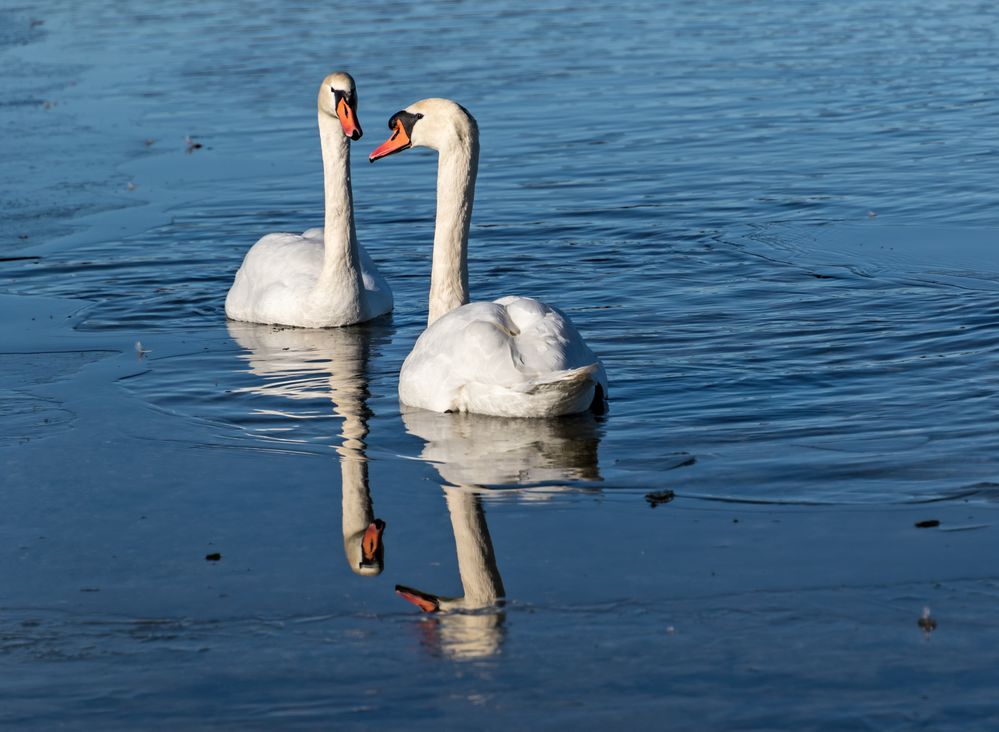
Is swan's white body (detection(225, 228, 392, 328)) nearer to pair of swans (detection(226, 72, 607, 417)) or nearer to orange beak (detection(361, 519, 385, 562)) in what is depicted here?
pair of swans (detection(226, 72, 607, 417))

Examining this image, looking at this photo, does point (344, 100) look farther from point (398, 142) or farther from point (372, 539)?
point (372, 539)

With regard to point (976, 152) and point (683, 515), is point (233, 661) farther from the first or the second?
point (976, 152)

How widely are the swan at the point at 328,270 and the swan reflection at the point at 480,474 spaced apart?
2.58 meters

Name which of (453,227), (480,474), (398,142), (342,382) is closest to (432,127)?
(398,142)

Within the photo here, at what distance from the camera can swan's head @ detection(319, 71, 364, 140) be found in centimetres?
1102

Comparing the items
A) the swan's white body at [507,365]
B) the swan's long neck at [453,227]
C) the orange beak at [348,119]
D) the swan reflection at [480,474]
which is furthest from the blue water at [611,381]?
the orange beak at [348,119]

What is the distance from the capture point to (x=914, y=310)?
10289mm

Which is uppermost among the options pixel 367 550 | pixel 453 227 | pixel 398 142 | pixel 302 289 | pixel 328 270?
pixel 398 142

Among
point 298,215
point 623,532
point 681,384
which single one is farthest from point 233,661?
point 298,215

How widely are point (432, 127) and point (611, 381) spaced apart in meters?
1.85

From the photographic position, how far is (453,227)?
9500mm

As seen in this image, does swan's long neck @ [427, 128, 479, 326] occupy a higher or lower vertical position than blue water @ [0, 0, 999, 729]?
higher

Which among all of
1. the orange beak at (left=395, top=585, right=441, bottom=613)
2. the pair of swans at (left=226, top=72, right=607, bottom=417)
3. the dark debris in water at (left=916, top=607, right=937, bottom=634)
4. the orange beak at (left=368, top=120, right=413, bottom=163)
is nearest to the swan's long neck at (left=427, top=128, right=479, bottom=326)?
the pair of swans at (left=226, top=72, right=607, bottom=417)

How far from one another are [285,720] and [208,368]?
507 cm
